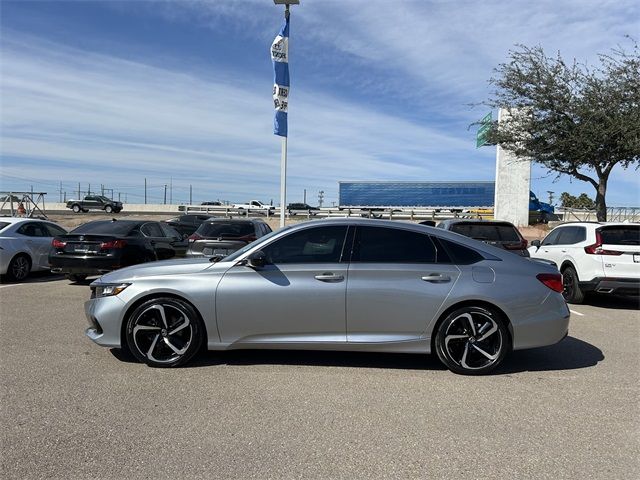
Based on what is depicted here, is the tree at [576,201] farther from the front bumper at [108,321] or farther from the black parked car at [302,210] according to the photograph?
the front bumper at [108,321]

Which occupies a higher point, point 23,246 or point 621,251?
point 621,251

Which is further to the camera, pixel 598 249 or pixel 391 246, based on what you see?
pixel 598 249

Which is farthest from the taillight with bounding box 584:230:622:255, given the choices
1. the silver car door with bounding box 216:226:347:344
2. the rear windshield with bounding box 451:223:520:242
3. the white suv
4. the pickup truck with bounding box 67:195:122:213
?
the pickup truck with bounding box 67:195:122:213

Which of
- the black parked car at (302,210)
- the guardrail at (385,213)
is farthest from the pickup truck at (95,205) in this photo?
the black parked car at (302,210)

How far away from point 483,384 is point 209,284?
283 centimetres

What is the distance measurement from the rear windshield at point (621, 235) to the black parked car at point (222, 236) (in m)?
6.57

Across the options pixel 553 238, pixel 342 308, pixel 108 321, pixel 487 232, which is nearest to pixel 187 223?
pixel 487 232

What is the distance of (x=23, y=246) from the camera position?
1170cm

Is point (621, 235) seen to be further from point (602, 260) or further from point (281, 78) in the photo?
point (281, 78)

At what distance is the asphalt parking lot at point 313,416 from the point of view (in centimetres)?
342

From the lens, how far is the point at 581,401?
15.1ft

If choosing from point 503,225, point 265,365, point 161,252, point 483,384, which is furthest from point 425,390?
point 161,252

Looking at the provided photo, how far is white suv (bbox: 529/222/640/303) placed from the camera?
9055 millimetres

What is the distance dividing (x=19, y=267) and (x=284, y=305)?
29.2ft
